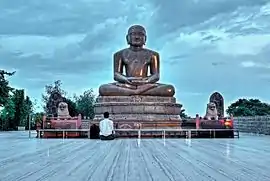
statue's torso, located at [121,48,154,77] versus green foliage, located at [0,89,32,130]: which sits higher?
Answer: statue's torso, located at [121,48,154,77]

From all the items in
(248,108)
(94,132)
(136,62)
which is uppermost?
(136,62)

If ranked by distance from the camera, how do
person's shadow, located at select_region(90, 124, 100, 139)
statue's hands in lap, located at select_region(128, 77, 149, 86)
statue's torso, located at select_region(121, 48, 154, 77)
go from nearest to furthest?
1. person's shadow, located at select_region(90, 124, 100, 139)
2. statue's hands in lap, located at select_region(128, 77, 149, 86)
3. statue's torso, located at select_region(121, 48, 154, 77)

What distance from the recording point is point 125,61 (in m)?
19.2

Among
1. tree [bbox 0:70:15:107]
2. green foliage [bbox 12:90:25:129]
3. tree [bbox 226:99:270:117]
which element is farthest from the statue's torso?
tree [bbox 226:99:270:117]

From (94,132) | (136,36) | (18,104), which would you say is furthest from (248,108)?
(94,132)

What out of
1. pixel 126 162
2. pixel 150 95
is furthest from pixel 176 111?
pixel 126 162

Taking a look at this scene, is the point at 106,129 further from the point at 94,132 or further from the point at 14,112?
the point at 14,112

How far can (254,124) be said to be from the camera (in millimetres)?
21141

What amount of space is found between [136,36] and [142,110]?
3018 millimetres

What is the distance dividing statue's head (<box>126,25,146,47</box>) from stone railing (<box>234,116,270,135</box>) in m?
5.48

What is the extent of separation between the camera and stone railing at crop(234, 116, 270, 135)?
19514mm

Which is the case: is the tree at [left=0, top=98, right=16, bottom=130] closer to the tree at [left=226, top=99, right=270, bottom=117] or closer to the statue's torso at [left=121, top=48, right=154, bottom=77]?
the statue's torso at [left=121, top=48, right=154, bottom=77]

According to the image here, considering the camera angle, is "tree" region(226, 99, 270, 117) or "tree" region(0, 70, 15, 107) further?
"tree" region(226, 99, 270, 117)

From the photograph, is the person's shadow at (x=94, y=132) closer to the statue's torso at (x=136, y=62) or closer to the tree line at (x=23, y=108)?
the statue's torso at (x=136, y=62)
